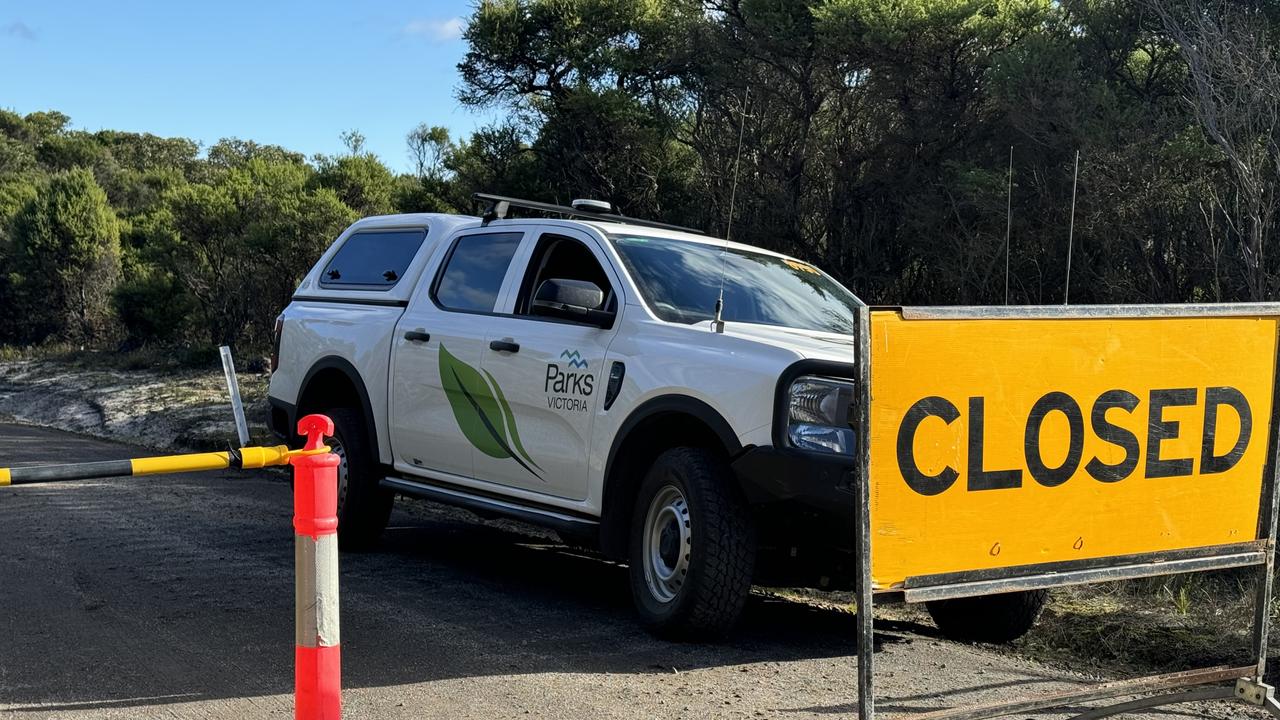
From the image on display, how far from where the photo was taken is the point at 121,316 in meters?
25.7

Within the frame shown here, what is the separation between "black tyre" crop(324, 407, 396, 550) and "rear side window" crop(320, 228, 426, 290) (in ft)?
3.11

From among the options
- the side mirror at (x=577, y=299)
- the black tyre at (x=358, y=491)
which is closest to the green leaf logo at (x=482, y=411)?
the side mirror at (x=577, y=299)

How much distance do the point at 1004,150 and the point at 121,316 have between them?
18.8 metres

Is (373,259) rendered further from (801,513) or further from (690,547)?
(801,513)

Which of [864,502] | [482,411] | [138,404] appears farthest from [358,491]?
[138,404]

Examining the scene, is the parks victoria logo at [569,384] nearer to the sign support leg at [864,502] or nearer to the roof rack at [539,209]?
the roof rack at [539,209]

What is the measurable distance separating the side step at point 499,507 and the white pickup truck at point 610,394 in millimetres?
18

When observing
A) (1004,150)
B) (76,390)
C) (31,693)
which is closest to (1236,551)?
(31,693)

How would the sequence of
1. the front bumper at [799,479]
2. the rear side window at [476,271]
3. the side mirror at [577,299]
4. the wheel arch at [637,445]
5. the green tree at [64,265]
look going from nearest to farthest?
the front bumper at [799,479], the wheel arch at [637,445], the side mirror at [577,299], the rear side window at [476,271], the green tree at [64,265]

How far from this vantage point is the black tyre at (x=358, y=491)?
7.93m

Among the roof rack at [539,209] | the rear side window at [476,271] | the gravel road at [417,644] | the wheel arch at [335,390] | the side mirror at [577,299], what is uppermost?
the roof rack at [539,209]

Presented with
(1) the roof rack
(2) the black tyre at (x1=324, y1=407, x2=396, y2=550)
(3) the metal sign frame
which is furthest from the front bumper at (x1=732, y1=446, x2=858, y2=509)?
(2) the black tyre at (x1=324, y1=407, x2=396, y2=550)

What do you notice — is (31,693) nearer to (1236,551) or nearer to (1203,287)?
(1236,551)

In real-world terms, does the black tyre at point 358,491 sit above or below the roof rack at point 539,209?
below
